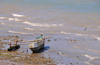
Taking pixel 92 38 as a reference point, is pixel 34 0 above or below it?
above

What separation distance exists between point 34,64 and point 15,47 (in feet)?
22.9

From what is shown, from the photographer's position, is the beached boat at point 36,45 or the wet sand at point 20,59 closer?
the wet sand at point 20,59

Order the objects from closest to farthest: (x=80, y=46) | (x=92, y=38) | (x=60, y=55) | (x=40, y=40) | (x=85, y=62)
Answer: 1. (x=85, y=62)
2. (x=60, y=55)
3. (x=40, y=40)
4. (x=80, y=46)
5. (x=92, y=38)

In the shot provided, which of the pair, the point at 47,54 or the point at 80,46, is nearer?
the point at 47,54

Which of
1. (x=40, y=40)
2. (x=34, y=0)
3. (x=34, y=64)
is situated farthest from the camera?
(x=34, y=0)

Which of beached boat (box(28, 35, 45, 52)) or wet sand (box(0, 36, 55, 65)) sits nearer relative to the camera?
wet sand (box(0, 36, 55, 65))

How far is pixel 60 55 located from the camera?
28516 mm

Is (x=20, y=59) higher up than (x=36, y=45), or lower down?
lower down

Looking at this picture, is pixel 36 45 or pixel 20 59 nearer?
pixel 20 59

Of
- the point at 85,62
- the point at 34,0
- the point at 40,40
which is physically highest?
the point at 34,0

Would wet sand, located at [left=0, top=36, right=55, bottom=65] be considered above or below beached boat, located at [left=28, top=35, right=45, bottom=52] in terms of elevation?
below

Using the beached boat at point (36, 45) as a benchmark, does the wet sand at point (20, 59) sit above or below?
below

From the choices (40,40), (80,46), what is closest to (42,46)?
(40,40)

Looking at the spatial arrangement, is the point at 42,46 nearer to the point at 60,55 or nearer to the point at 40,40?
the point at 40,40
